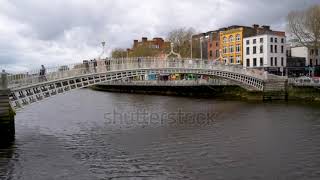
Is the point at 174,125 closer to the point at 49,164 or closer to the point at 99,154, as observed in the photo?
the point at 99,154

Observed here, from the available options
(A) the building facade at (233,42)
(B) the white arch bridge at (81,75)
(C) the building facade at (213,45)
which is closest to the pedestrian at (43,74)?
(B) the white arch bridge at (81,75)

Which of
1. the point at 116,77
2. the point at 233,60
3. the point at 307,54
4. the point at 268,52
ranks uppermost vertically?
the point at 268,52

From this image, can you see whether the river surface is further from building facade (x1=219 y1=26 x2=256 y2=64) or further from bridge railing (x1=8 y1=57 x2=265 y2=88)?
building facade (x1=219 y1=26 x2=256 y2=64)

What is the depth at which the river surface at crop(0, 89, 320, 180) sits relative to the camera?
12289mm

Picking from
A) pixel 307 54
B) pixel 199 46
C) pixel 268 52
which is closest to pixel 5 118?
pixel 268 52

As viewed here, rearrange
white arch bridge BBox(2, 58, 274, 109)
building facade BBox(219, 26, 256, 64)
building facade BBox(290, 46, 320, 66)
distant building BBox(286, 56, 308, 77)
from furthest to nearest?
1. building facade BBox(219, 26, 256, 64)
2. building facade BBox(290, 46, 320, 66)
3. distant building BBox(286, 56, 308, 77)
4. white arch bridge BBox(2, 58, 274, 109)

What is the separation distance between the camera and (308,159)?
535 inches

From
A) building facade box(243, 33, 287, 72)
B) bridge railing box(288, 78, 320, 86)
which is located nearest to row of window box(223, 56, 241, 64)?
building facade box(243, 33, 287, 72)

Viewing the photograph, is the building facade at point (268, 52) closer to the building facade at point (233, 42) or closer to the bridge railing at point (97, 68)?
the building facade at point (233, 42)

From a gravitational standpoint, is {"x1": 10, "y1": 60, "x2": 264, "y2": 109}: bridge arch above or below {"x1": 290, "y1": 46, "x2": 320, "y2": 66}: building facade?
below

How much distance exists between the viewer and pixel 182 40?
2581 inches

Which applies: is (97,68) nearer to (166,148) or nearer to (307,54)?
(166,148)

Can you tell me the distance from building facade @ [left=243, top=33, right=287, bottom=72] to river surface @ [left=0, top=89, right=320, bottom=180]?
102ft

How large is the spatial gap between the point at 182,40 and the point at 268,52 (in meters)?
14.9
